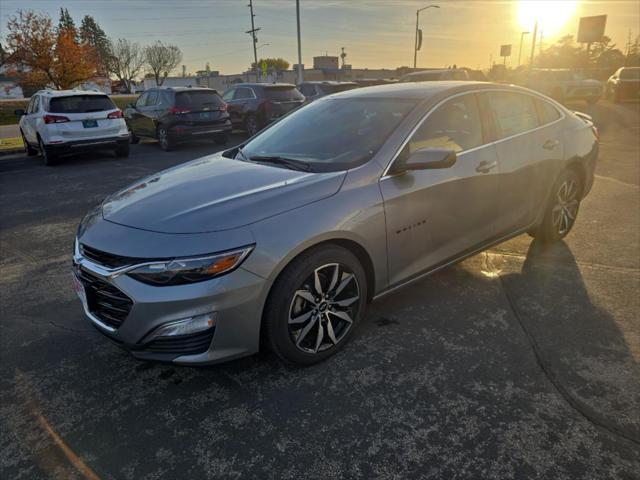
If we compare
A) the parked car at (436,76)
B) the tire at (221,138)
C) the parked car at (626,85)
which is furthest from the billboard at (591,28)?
the tire at (221,138)

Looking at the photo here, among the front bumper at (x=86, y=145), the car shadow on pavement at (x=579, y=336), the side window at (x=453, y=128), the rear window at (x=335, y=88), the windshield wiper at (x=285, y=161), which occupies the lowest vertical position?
the car shadow on pavement at (x=579, y=336)

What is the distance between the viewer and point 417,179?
308cm

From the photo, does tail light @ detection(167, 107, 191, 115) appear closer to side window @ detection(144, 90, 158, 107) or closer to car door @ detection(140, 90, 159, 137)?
car door @ detection(140, 90, 159, 137)

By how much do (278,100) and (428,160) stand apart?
12.3 m

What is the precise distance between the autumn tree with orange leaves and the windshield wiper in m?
32.7

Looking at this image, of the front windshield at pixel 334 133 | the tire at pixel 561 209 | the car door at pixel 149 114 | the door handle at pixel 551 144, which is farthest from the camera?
the car door at pixel 149 114

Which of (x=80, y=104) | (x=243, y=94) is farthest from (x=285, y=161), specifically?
(x=243, y=94)

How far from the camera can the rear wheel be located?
1233cm

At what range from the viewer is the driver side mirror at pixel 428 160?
2.89 metres

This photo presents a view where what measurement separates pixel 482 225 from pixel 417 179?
0.88m

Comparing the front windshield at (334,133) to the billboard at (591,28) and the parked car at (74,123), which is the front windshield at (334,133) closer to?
the parked car at (74,123)

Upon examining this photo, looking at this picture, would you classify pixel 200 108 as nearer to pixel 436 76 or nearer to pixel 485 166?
pixel 436 76

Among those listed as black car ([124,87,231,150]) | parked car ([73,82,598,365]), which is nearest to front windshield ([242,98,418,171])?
parked car ([73,82,598,365])

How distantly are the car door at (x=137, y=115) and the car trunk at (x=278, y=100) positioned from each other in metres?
3.63
